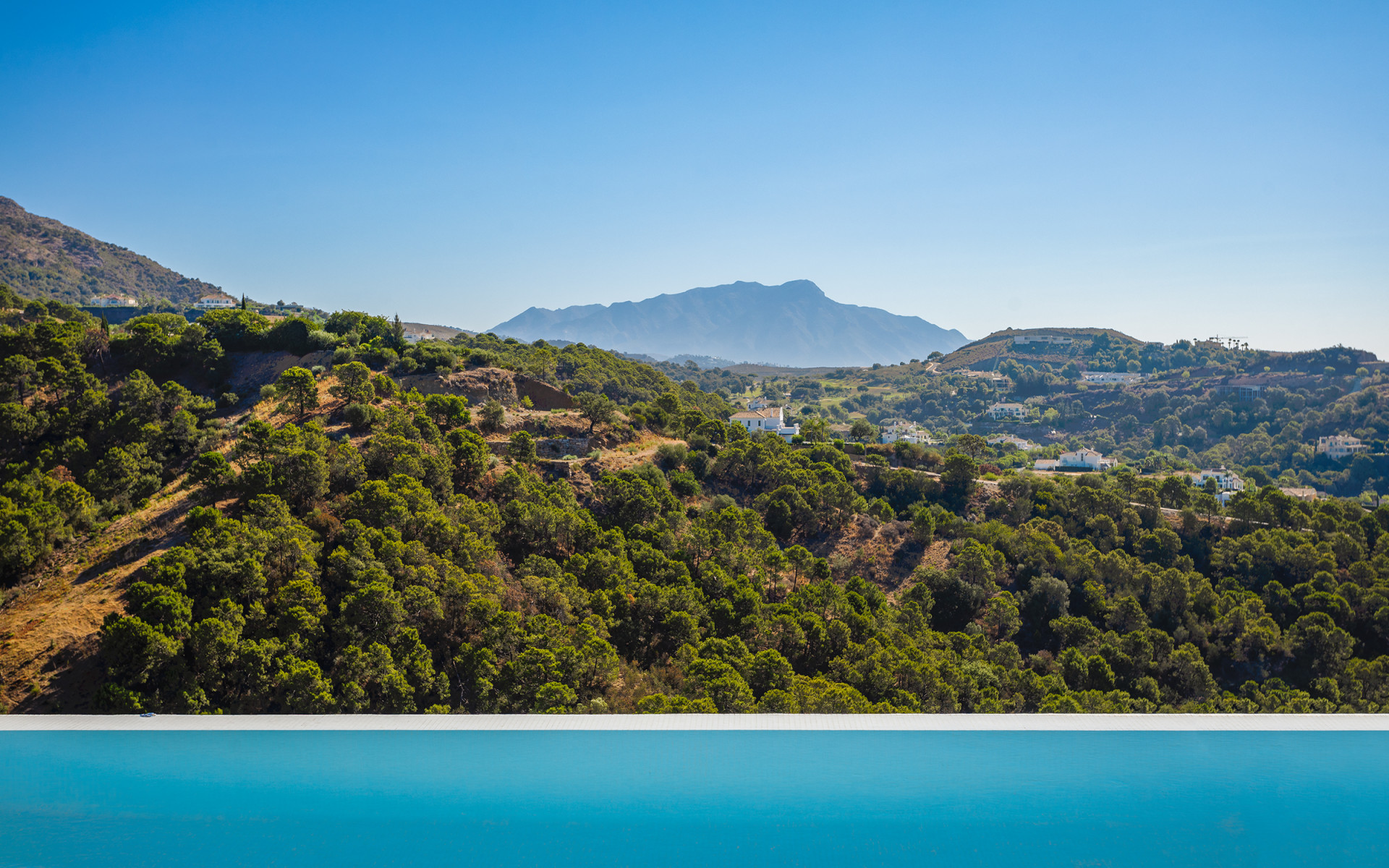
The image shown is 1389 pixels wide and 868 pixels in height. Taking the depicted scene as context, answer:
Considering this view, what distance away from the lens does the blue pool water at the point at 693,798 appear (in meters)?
5.41

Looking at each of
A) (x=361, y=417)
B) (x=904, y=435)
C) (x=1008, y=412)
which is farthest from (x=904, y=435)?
(x=361, y=417)

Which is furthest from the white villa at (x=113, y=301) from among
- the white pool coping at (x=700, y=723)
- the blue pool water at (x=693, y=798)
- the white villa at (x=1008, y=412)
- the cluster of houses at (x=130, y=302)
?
the white villa at (x=1008, y=412)

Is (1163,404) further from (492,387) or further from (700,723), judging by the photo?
(700,723)

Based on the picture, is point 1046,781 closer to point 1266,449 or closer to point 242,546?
point 242,546

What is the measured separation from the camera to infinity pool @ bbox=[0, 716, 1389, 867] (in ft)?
17.7

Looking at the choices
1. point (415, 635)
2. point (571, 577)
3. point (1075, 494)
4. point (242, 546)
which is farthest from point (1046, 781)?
point (1075, 494)

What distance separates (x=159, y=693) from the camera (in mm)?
9758

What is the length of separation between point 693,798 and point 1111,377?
362 ft

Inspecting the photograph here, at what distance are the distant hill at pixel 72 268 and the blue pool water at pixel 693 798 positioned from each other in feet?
283

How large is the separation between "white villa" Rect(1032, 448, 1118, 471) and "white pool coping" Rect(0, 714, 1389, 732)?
1973 inches

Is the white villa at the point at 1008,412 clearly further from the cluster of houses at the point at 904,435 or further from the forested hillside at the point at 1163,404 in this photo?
the cluster of houses at the point at 904,435

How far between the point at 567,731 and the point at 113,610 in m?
10.1

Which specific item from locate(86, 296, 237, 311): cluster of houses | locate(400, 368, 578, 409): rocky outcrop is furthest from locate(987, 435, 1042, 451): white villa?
locate(86, 296, 237, 311): cluster of houses

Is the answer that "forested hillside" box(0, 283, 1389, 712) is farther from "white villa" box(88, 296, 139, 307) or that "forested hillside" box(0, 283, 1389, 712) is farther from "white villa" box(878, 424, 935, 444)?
"white villa" box(88, 296, 139, 307)
